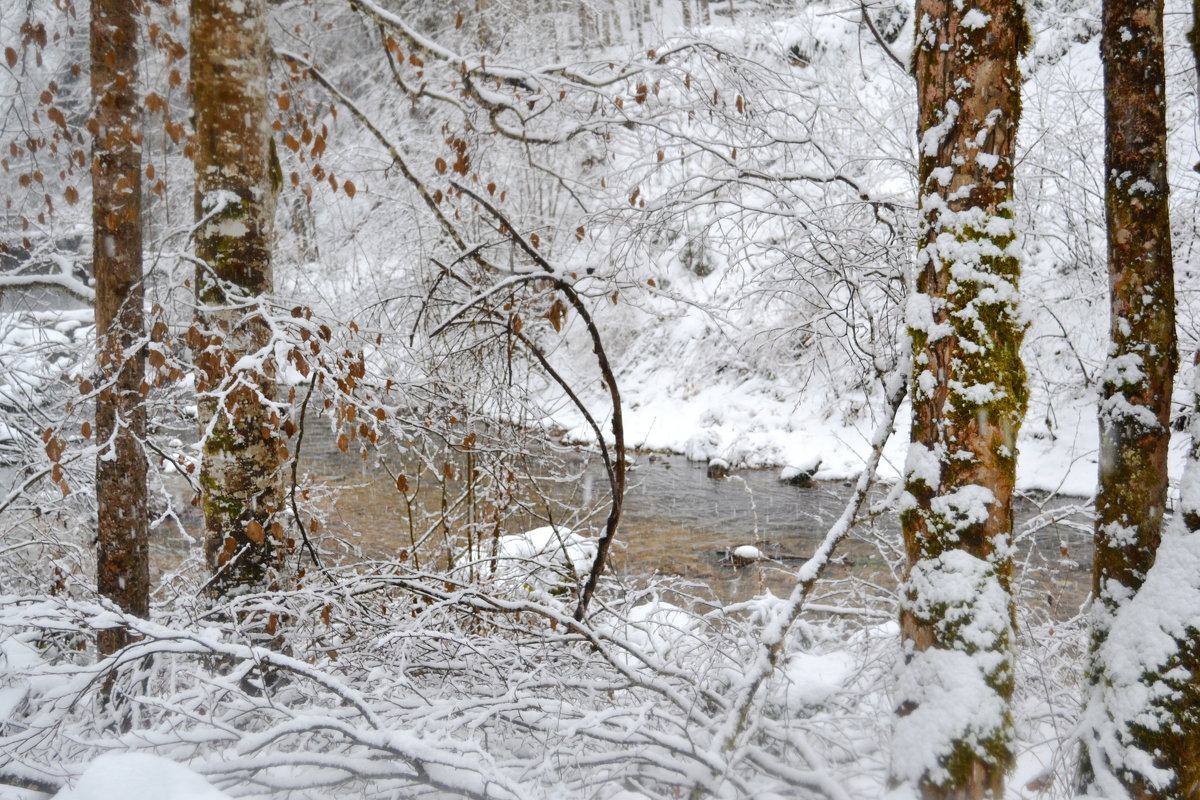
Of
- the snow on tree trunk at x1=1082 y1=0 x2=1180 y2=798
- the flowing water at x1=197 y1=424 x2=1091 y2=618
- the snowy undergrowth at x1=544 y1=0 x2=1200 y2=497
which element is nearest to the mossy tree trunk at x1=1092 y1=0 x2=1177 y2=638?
the snow on tree trunk at x1=1082 y1=0 x2=1180 y2=798

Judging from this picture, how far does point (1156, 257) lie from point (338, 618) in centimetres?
373

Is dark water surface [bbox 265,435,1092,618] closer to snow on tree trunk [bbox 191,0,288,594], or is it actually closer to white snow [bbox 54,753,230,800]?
snow on tree trunk [bbox 191,0,288,594]

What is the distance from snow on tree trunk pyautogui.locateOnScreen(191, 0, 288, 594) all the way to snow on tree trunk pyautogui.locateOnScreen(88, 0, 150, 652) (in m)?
0.30

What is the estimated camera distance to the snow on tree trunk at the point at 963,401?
93.4 inches

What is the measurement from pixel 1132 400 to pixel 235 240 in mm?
3975

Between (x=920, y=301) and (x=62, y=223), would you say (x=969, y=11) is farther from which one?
(x=62, y=223)

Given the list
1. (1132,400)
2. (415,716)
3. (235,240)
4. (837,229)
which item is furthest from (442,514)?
(1132,400)

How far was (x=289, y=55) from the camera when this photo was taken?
390 cm

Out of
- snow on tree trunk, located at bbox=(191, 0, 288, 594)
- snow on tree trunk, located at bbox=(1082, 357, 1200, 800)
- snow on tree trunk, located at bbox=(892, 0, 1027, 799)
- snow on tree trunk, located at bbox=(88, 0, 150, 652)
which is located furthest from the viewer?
snow on tree trunk, located at bbox=(191, 0, 288, 594)

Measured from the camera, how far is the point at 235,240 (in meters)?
3.61

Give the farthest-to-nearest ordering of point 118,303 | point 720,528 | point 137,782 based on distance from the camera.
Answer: point 720,528
point 118,303
point 137,782

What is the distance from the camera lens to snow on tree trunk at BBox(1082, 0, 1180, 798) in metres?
2.42

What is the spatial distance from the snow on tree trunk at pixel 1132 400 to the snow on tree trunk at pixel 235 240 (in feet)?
11.3

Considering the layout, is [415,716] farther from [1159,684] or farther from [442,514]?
[442,514]
